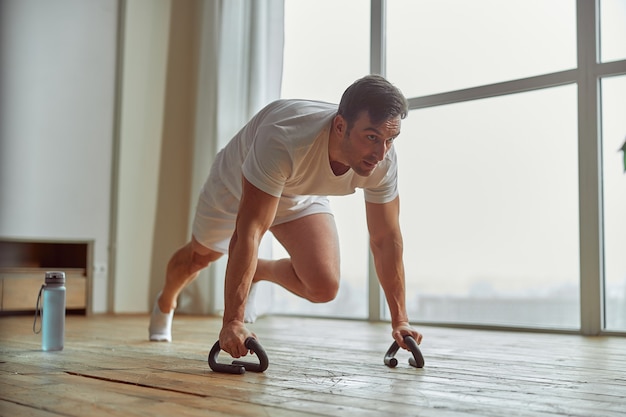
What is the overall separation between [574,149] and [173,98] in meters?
2.73

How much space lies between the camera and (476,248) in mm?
4004

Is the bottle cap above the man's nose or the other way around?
the other way around

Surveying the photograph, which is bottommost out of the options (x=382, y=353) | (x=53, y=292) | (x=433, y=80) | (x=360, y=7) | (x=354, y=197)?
(x=382, y=353)

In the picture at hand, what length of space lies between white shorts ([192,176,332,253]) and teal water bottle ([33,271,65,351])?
1.53ft

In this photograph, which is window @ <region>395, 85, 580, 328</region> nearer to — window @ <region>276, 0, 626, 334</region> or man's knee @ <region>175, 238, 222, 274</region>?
window @ <region>276, 0, 626, 334</region>

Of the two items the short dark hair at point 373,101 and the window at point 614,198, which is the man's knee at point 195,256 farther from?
the window at point 614,198

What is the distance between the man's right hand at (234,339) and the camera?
67.3 inches

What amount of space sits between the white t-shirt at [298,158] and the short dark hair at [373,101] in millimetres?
95

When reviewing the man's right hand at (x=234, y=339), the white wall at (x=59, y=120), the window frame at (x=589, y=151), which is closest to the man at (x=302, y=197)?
the man's right hand at (x=234, y=339)

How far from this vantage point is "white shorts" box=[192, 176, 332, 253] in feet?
Answer: 7.64

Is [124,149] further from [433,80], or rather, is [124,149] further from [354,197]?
[433,80]

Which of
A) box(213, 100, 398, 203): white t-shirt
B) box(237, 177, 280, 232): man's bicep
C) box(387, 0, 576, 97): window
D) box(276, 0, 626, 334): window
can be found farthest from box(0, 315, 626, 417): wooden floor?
box(387, 0, 576, 97): window

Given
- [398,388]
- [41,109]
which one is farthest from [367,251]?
[398,388]

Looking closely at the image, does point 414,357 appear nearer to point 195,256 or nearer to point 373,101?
point 373,101
